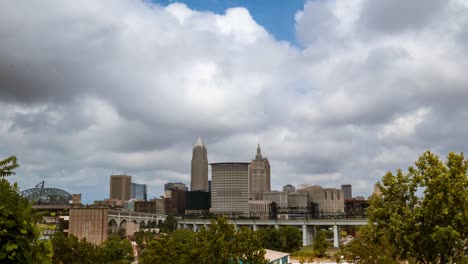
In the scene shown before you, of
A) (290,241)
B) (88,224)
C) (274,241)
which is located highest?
(88,224)

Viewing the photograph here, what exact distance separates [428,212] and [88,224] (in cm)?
12396

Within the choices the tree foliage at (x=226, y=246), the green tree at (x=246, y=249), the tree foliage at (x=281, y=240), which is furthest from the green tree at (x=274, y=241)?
the green tree at (x=246, y=249)

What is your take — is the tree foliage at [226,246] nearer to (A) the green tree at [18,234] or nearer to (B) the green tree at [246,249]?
(B) the green tree at [246,249]

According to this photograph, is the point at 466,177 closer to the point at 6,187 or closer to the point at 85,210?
the point at 6,187

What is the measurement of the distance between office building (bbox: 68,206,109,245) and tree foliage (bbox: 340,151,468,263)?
393ft

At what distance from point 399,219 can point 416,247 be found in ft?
5.40

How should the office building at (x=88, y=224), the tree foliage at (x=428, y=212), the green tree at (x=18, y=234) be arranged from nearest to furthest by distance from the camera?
the green tree at (x=18, y=234), the tree foliage at (x=428, y=212), the office building at (x=88, y=224)

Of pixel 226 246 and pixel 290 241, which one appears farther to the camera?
pixel 290 241

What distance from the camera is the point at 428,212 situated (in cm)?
2441

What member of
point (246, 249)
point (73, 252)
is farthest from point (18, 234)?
point (73, 252)

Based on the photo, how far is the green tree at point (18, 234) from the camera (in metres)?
8.94

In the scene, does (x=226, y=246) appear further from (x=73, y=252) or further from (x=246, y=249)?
(x=73, y=252)

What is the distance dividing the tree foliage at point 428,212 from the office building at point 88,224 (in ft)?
393

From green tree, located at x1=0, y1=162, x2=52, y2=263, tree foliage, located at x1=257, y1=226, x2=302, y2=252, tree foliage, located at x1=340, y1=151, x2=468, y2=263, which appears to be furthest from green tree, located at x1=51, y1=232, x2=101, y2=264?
tree foliage, located at x1=257, y1=226, x2=302, y2=252
